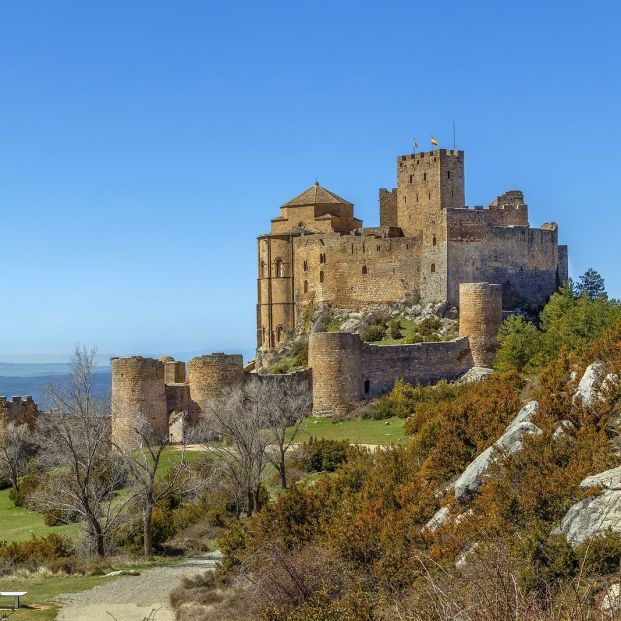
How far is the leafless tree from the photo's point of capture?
78.4 feet

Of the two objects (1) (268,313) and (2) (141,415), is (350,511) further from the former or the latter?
(1) (268,313)

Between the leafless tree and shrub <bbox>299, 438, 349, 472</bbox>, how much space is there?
3395 mm

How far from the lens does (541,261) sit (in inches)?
2092

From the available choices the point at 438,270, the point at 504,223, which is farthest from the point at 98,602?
the point at 504,223

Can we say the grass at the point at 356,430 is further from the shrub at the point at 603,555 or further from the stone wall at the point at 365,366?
the shrub at the point at 603,555

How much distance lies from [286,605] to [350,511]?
5.00 m

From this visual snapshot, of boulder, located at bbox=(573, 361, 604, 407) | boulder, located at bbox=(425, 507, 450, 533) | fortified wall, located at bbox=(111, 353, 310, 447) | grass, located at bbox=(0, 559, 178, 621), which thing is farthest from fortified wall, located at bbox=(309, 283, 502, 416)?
boulder, located at bbox=(425, 507, 450, 533)

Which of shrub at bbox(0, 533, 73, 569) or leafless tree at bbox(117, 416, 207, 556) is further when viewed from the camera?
leafless tree at bbox(117, 416, 207, 556)

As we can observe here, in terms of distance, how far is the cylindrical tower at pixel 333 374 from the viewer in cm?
3881

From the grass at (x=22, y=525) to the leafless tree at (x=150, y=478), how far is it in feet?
6.55

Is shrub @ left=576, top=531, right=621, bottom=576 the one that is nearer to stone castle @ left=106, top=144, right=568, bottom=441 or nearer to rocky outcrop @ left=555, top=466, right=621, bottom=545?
rocky outcrop @ left=555, top=466, right=621, bottom=545

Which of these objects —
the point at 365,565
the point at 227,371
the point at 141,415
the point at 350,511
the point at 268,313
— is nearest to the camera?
the point at 365,565

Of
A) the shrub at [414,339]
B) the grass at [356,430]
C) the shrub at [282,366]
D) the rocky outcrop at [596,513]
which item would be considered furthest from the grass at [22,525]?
the shrub at [414,339]

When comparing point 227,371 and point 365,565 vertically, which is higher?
point 227,371
